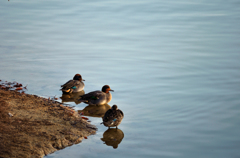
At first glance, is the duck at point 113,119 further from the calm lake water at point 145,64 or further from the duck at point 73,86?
the duck at point 73,86

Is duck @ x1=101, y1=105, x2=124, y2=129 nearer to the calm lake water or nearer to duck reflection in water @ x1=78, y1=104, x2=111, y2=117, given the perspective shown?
the calm lake water

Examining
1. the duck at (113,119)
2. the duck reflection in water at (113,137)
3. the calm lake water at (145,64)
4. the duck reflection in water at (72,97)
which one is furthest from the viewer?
the duck reflection in water at (72,97)

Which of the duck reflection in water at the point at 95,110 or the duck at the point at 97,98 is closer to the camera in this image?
the duck reflection in water at the point at 95,110

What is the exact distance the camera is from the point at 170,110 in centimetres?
1066

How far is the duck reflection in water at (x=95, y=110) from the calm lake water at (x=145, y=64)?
341 mm

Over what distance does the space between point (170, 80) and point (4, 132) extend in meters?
7.29

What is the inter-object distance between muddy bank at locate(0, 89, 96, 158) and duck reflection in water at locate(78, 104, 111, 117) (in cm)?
83

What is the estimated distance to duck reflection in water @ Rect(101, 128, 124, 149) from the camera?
862 cm

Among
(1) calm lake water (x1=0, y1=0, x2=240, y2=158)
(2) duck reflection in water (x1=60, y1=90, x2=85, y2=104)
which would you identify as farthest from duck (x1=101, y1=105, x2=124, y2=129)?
(2) duck reflection in water (x1=60, y1=90, x2=85, y2=104)

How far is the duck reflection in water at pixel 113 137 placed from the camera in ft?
28.3

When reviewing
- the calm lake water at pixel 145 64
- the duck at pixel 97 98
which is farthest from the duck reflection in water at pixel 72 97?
the duck at pixel 97 98

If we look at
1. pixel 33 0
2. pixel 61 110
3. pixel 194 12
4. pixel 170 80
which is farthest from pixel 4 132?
pixel 33 0

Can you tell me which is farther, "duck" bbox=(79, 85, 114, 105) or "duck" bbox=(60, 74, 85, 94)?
"duck" bbox=(60, 74, 85, 94)

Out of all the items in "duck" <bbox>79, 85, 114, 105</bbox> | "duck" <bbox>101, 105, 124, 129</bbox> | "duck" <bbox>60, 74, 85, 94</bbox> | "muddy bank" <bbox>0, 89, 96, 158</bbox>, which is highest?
"duck" <bbox>60, 74, 85, 94</bbox>
